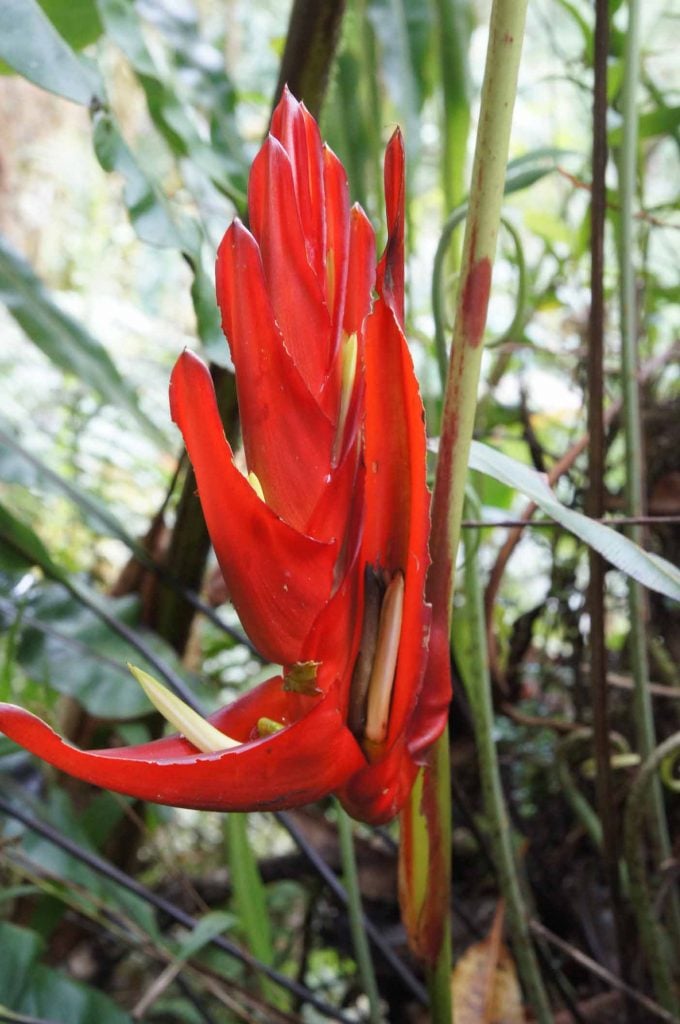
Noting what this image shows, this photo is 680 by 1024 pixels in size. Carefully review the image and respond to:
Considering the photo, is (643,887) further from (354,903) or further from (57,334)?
(57,334)

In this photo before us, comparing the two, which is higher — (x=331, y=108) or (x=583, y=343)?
(x=331, y=108)

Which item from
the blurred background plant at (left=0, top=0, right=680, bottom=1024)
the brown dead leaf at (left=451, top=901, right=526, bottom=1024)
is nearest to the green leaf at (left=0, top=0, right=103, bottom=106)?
the blurred background plant at (left=0, top=0, right=680, bottom=1024)

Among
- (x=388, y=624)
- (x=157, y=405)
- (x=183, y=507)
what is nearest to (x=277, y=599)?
(x=388, y=624)

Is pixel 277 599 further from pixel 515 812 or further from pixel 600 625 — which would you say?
pixel 515 812

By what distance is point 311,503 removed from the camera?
224mm

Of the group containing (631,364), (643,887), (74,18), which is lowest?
(643,887)

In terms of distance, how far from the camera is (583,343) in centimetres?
67

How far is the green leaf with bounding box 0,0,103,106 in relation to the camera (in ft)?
1.19

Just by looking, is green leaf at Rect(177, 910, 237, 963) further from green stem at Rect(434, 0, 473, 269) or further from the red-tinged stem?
green stem at Rect(434, 0, 473, 269)

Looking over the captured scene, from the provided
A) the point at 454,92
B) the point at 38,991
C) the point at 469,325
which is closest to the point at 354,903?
the point at 38,991

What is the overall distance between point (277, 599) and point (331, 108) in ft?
1.58

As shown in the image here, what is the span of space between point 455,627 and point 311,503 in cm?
30

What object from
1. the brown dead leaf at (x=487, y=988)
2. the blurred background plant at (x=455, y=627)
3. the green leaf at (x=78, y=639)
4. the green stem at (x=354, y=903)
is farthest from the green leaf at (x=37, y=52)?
the brown dead leaf at (x=487, y=988)

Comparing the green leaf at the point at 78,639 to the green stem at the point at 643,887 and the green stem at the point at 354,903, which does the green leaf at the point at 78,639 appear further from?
the green stem at the point at 643,887
